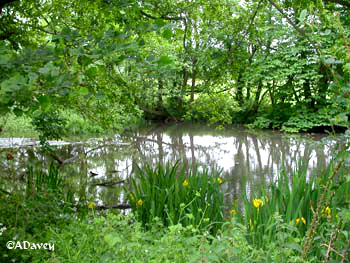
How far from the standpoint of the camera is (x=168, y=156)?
392 inches

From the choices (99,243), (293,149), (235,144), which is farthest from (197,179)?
(235,144)

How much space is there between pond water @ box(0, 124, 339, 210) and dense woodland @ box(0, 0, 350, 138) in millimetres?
925

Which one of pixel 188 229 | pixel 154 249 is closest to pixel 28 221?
pixel 154 249

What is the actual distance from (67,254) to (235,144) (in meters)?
10.2

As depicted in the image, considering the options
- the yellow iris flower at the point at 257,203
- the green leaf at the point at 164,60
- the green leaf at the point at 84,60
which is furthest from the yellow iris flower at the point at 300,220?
the green leaf at the point at 84,60

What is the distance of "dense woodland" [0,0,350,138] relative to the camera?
4.81 feet

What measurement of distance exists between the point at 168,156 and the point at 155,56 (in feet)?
27.4

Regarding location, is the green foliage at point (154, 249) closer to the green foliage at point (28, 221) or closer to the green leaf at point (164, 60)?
the green foliage at point (28, 221)

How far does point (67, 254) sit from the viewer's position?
2.40m

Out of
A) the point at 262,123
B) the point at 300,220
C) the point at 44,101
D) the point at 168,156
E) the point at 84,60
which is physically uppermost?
the point at 84,60

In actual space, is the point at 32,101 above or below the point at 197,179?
above

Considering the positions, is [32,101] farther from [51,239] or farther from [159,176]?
[159,176]

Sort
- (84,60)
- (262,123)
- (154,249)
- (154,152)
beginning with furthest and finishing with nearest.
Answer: (262,123), (154,152), (154,249), (84,60)

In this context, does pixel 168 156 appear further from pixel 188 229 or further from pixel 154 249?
pixel 154 249
